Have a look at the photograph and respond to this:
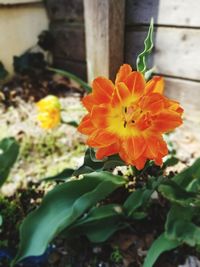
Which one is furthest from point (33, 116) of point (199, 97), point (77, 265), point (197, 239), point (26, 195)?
point (197, 239)

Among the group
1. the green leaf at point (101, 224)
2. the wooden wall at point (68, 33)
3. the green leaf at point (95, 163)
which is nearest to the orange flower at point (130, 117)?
the green leaf at point (95, 163)

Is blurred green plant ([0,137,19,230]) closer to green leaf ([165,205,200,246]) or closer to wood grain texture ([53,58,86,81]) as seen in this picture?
green leaf ([165,205,200,246])

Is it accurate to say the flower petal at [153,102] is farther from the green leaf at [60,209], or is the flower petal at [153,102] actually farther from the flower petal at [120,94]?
the green leaf at [60,209]

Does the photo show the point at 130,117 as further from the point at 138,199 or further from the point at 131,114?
the point at 138,199

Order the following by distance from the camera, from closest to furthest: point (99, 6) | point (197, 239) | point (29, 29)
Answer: point (197, 239)
point (99, 6)
point (29, 29)

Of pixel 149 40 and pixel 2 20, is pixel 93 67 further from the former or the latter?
pixel 149 40

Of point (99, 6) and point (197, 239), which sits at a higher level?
point (99, 6)
